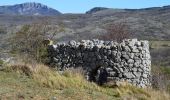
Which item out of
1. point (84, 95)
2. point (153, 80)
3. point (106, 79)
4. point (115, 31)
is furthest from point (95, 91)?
point (115, 31)

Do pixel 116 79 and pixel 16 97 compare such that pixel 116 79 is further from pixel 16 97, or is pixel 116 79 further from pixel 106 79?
pixel 16 97

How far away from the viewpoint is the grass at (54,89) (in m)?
12.2

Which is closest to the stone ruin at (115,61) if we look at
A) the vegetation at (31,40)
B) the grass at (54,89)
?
the grass at (54,89)

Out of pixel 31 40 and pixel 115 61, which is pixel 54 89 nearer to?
pixel 115 61

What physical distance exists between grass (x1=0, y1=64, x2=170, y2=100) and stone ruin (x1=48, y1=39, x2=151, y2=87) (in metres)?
2.63

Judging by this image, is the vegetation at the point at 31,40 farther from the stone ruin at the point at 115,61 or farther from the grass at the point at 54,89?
the grass at the point at 54,89

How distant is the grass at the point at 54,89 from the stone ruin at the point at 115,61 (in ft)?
8.64

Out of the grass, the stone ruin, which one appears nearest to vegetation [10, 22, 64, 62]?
the stone ruin

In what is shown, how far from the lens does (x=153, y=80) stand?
20.8 m

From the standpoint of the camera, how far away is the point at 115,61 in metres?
18.5

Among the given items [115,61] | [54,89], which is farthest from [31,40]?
[54,89]

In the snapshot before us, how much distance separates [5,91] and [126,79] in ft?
23.1

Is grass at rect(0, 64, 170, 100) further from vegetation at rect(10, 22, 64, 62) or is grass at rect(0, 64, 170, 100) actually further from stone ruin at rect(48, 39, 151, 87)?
vegetation at rect(10, 22, 64, 62)

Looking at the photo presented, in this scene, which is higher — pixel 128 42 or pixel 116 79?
pixel 128 42
